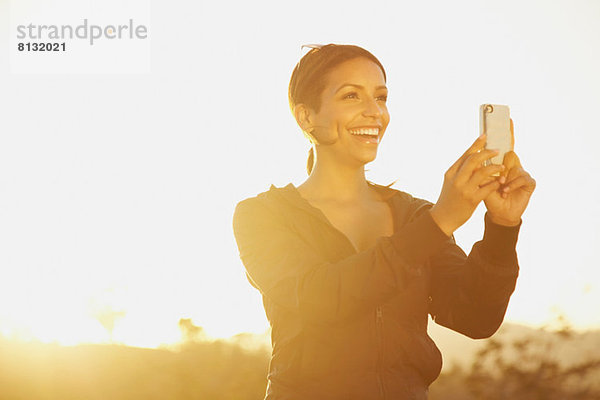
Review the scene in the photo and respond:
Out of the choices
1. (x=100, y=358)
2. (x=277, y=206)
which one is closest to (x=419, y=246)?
(x=277, y=206)

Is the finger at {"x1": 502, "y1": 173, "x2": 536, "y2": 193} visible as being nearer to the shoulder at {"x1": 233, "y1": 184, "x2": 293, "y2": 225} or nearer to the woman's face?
the woman's face

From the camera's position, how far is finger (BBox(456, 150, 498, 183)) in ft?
10.2

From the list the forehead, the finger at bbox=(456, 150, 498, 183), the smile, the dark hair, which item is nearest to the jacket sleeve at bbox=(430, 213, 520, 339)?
the finger at bbox=(456, 150, 498, 183)

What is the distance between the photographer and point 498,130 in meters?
3.33

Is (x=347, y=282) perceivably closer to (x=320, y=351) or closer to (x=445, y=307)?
(x=320, y=351)

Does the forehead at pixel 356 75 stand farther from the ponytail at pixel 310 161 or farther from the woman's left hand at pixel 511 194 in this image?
the woman's left hand at pixel 511 194

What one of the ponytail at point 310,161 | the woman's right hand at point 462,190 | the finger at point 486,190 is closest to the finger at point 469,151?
the woman's right hand at point 462,190

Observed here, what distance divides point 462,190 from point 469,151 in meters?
0.20

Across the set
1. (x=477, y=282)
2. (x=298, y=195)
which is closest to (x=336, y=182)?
(x=298, y=195)

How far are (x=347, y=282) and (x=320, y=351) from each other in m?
0.51

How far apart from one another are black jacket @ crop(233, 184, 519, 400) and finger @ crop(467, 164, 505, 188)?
0.22 meters

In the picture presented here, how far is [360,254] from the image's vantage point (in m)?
3.21

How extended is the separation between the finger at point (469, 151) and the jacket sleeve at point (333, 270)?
0.22 m

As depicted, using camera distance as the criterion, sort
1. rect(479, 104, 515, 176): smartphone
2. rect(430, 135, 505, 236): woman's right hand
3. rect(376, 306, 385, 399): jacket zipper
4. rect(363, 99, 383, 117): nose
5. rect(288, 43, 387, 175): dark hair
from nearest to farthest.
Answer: rect(430, 135, 505, 236): woman's right hand, rect(479, 104, 515, 176): smartphone, rect(376, 306, 385, 399): jacket zipper, rect(363, 99, 383, 117): nose, rect(288, 43, 387, 175): dark hair
